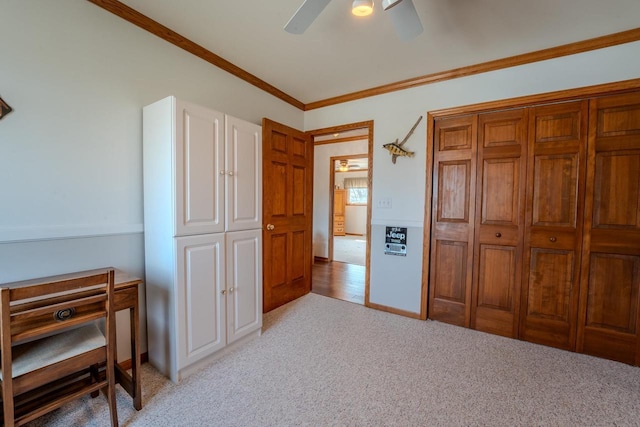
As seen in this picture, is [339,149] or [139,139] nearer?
[139,139]

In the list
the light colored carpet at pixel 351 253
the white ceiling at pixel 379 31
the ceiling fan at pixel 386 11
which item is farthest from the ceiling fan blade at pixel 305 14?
the light colored carpet at pixel 351 253

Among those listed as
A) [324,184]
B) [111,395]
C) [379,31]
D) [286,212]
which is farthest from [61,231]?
[324,184]

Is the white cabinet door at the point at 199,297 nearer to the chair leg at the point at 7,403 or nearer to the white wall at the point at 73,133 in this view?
the white wall at the point at 73,133

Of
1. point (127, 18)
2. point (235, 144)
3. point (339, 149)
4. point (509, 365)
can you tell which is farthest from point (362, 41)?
point (339, 149)

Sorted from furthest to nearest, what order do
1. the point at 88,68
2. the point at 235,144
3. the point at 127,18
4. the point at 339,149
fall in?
the point at 339,149
the point at 235,144
the point at 127,18
the point at 88,68

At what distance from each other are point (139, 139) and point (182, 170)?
51 centimetres

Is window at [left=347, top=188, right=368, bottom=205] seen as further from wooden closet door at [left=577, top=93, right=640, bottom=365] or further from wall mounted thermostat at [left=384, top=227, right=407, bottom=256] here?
wooden closet door at [left=577, top=93, right=640, bottom=365]

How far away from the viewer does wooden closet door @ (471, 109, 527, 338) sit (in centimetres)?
236

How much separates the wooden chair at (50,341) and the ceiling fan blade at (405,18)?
79.3 inches

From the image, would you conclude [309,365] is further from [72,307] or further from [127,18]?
[127,18]

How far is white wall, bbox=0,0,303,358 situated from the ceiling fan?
4.06 ft

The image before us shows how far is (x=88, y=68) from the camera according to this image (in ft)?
5.43

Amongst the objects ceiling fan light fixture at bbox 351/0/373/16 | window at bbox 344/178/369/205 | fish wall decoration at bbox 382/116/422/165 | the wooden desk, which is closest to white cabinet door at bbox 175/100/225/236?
the wooden desk

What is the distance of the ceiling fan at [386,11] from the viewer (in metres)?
1.33
